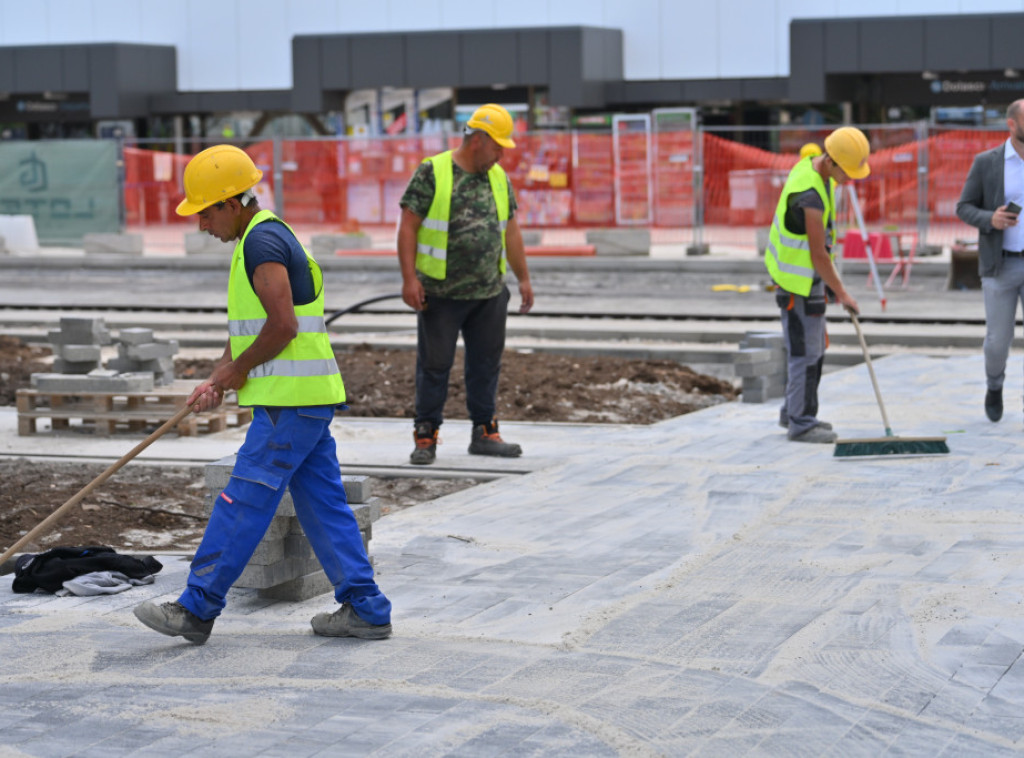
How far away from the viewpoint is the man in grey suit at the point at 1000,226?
9961mm

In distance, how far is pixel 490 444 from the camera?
31.7 feet

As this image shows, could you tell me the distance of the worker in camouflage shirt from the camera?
9117mm

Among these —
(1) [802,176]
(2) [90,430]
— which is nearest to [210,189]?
(1) [802,176]

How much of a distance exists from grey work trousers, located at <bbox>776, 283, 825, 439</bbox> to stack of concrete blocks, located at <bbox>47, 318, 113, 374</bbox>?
16.3 ft

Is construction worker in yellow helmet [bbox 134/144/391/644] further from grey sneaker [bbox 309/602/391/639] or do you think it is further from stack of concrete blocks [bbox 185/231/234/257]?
stack of concrete blocks [bbox 185/231/234/257]

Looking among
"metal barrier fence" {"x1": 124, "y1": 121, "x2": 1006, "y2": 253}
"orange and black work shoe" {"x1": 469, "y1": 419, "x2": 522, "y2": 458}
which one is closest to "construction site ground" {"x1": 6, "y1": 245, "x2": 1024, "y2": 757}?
"orange and black work shoe" {"x1": 469, "y1": 419, "x2": 522, "y2": 458}

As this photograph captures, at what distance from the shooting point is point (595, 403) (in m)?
12.4

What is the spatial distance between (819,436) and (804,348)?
565mm

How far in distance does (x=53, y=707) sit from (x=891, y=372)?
379 inches

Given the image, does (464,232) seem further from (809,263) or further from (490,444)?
(809,263)

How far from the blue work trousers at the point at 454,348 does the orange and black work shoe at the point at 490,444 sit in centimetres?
5

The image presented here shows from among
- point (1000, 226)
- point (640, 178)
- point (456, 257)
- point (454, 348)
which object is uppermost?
point (640, 178)

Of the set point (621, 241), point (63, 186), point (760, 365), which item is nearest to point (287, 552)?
point (760, 365)

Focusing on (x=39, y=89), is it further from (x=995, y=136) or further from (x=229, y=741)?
(x=229, y=741)
